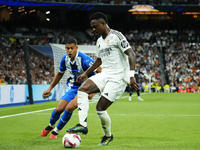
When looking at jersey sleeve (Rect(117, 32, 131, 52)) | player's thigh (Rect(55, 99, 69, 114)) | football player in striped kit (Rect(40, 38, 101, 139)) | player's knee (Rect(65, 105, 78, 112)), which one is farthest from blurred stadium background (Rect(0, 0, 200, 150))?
jersey sleeve (Rect(117, 32, 131, 52))

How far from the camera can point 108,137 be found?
534 cm

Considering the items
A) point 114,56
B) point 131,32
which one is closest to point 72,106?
point 114,56

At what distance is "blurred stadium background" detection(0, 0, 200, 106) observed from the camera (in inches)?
1348

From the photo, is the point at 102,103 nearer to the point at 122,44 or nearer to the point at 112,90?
the point at 112,90

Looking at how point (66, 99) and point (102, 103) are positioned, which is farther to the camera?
point (66, 99)

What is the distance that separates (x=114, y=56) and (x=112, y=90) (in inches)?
22.0

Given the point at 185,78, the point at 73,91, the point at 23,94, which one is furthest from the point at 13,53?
the point at 73,91

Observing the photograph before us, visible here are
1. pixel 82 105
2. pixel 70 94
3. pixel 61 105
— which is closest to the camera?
pixel 82 105

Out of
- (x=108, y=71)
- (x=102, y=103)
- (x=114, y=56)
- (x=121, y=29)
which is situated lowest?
(x=102, y=103)

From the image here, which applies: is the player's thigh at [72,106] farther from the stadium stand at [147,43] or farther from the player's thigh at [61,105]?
the stadium stand at [147,43]

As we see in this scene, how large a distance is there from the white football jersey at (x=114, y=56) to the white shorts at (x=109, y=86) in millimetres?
77

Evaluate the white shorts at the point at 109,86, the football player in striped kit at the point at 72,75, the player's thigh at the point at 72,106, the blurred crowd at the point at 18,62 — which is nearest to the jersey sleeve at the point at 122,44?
the white shorts at the point at 109,86

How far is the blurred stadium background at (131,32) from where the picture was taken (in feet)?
112

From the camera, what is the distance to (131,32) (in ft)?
147
